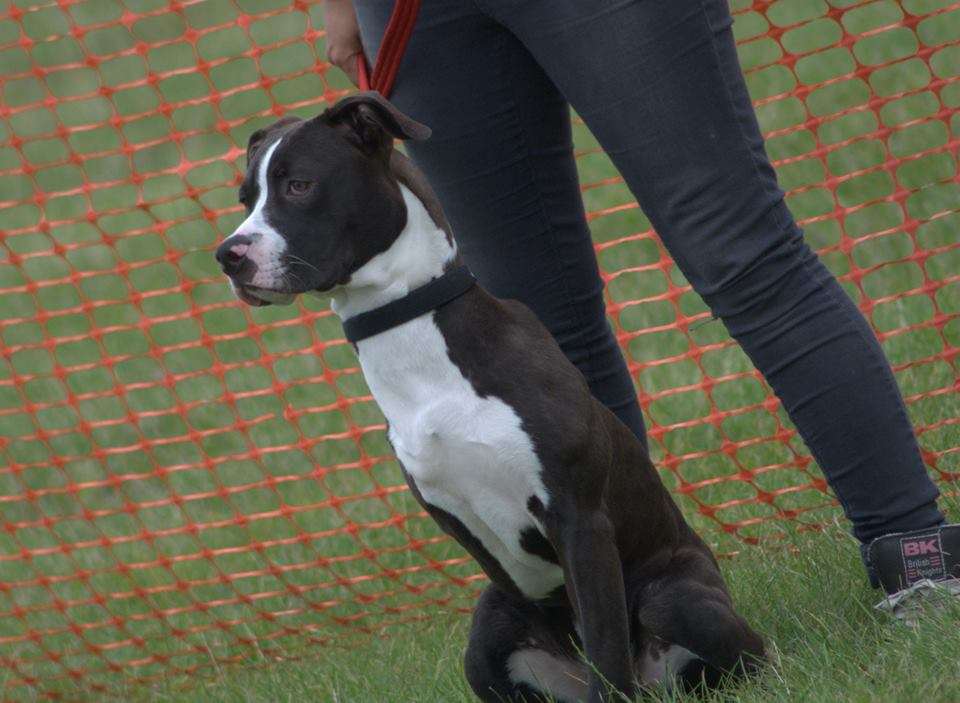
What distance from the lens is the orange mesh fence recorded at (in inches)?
178

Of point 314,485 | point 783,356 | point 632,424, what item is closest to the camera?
point 783,356

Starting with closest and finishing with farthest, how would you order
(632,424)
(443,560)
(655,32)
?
(655,32), (632,424), (443,560)

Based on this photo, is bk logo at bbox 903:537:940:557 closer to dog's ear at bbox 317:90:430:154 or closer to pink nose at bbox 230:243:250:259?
dog's ear at bbox 317:90:430:154

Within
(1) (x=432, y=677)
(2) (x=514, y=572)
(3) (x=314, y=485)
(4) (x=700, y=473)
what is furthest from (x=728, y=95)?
(3) (x=314, y=485)

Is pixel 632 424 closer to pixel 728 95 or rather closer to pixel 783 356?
pixel 783 356

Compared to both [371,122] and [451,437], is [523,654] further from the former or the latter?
[371,122]

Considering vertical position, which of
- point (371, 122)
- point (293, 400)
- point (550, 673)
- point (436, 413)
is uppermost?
point (371, 122)

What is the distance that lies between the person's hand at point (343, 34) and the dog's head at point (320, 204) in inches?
17.0

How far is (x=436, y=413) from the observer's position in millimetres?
2779

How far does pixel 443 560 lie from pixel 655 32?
7.28 feet

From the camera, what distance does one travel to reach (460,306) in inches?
111

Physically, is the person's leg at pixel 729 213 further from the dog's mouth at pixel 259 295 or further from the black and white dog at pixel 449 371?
the dog's mouth at pixel 259 295

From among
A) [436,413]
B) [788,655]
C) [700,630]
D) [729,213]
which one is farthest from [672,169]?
[788,655]

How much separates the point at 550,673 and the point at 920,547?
0.76m
